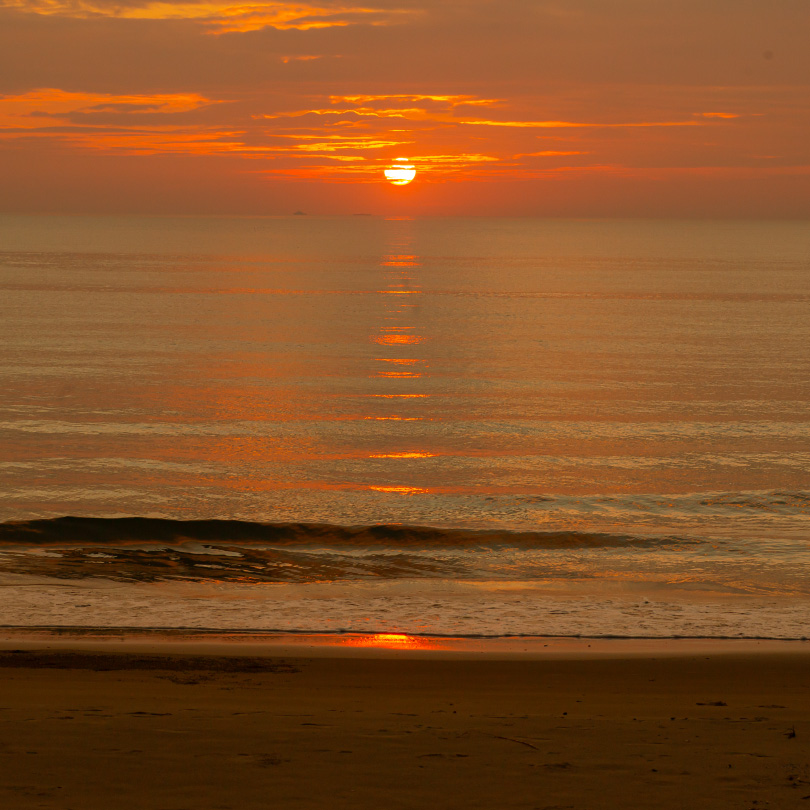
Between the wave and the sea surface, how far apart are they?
0.20 ft

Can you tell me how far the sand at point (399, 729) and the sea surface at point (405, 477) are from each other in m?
1.79

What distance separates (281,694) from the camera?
9.01m

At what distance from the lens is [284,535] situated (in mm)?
17531

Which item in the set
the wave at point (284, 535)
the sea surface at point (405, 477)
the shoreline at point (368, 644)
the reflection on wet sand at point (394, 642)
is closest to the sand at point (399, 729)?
the shoreline at point (368, 644)

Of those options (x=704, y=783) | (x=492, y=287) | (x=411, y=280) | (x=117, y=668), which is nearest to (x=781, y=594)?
(x=704, y=783)

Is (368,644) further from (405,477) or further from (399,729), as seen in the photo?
(405,477)

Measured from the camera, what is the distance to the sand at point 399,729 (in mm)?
6418

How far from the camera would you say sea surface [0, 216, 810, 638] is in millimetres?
13500

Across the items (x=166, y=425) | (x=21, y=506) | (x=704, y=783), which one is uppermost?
(x=166, y=425)

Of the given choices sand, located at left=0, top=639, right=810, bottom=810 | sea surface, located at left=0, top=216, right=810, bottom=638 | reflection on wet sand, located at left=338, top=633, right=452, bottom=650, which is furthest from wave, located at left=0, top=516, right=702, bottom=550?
sand, located at left=0, top=639, right=810, bottom=810

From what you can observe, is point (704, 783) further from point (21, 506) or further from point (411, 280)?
point (411, 280)

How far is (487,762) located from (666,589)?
8.02 metres

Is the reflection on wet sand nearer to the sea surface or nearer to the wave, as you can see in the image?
the sea surface

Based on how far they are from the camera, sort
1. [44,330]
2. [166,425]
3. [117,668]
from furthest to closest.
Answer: [44,330]
[166,425]
[117,668]
